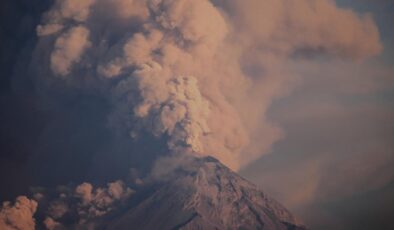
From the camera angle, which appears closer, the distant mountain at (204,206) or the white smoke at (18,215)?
the white smoke at (18,215)

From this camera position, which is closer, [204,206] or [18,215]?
[18,215]

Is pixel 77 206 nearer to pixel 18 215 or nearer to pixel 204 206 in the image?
pixel 18 215

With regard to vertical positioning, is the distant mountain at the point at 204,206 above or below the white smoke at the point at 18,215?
above

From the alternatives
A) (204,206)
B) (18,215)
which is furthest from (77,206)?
(204,206)

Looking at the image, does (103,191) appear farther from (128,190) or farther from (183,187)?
(183,187)

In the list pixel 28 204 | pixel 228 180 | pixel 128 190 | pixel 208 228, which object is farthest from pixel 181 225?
pixel 28 204

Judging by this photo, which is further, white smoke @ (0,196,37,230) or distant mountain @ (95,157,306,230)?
distant mountain @ (95,157,306,230)

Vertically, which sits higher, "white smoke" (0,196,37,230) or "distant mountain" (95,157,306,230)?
"distant mountain" (95,157,306,230)

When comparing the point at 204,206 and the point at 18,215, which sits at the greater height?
the point at 204,206
